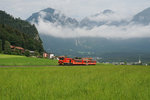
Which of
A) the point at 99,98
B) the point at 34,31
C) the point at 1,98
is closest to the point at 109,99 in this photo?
the point at 99,98

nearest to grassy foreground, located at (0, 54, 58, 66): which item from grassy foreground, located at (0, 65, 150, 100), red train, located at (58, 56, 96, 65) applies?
red train, located at (58, 56, 96, 65)

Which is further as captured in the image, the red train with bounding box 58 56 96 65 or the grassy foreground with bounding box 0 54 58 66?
the red train with bounding box 58 56 96 65

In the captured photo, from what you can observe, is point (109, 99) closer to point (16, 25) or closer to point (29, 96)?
point (29, 96)

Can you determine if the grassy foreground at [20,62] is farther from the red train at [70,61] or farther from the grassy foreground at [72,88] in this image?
the grassy foreground at [72,88]

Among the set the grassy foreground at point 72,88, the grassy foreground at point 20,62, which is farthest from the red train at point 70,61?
the grassy foreground at point 72,88

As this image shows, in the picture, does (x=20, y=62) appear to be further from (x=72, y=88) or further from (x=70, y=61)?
(x=72, y=88)

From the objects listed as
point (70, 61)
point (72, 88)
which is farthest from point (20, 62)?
point (72, 88)

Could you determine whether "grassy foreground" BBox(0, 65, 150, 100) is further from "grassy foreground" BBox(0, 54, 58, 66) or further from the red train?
the red train

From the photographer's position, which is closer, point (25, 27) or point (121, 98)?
point (121, 98)

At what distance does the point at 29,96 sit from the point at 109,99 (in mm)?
2729

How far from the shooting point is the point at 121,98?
20.1ft

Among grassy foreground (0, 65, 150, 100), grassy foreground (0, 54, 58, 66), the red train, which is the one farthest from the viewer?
the red train

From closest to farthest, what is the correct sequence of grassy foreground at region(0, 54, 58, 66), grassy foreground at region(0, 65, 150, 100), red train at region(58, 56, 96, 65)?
1. grassy foreground at region(0, 65, 150, 100)
2. grassy foreground at region(0, 54, 58, 66)
3. red train at region(58, 56, 96, 65)

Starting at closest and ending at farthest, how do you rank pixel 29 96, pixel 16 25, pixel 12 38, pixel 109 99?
pixel 109 99 → pixel 29 96 → pixel 12 38 → pixel 16 25
